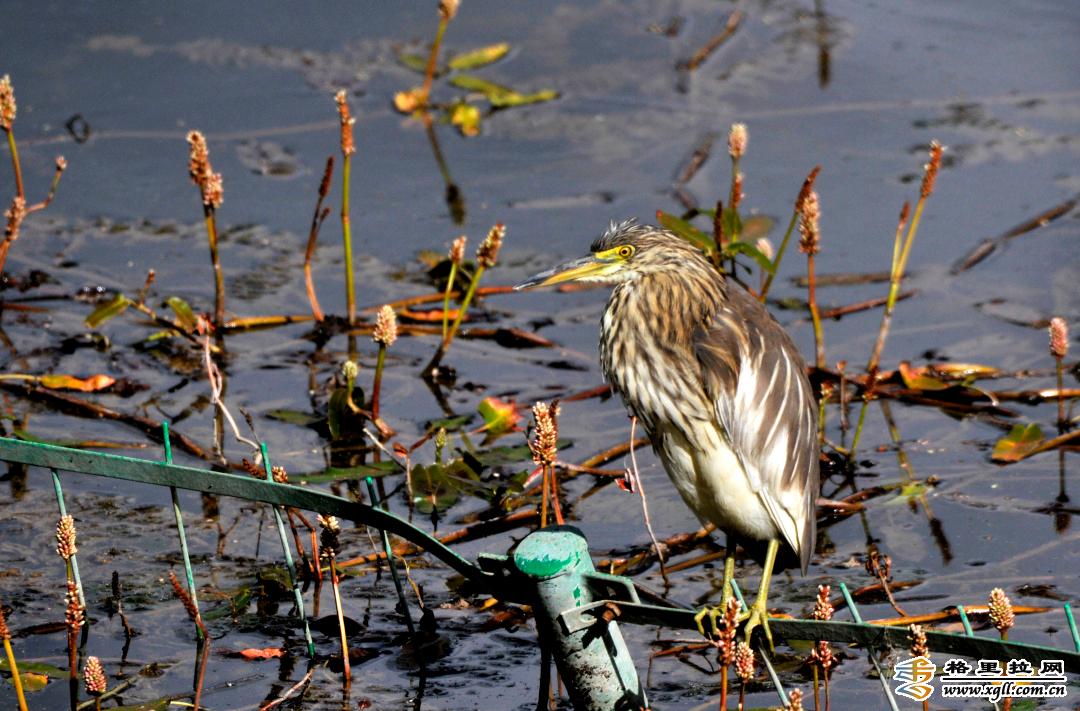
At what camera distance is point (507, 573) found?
2594 mm

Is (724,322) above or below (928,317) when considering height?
above

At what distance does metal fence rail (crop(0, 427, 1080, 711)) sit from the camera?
2492mm

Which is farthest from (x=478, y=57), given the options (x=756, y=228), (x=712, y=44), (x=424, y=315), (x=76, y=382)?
(x=76, y=382)

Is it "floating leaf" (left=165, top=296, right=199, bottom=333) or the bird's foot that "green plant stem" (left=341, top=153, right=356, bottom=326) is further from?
the bird's foot

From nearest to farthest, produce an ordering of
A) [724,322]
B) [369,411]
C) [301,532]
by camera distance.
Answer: [724,322] < [301,532] < [369,411]

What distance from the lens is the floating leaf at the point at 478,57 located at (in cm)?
702

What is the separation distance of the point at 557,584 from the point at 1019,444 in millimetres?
2178

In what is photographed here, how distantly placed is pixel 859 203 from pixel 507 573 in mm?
3798

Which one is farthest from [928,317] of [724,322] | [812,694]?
[812,694]

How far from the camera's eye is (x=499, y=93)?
6789mm

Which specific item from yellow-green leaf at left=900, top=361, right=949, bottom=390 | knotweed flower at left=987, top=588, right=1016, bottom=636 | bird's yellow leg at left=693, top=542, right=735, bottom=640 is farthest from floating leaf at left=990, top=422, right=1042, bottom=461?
knotweed flower at left=987, top=588, right=1016, bottom=636

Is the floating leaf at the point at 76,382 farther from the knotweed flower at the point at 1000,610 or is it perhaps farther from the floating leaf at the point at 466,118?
the knotweed flower at the point at 1000,610

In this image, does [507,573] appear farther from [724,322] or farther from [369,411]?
[369,411]

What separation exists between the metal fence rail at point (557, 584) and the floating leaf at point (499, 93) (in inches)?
170
